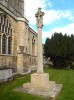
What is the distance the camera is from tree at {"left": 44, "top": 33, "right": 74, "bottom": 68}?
5088cm

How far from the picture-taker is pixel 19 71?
1186 inches

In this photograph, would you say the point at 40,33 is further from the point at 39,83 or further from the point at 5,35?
the point at 5,35

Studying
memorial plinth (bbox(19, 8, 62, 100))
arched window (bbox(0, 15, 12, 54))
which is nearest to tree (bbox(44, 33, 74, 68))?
arched window (bbox(0, 15, 12, 54))

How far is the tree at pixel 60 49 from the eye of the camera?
50875 mm

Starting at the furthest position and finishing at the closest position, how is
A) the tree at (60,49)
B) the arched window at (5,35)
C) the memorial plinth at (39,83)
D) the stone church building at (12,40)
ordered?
1. the tree at (60,49)
2. the stone church building at (12,40)
3. the arched window at (5,35)
4. the memorial plinth at (39,83)

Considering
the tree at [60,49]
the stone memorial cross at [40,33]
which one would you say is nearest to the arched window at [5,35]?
the stone memorial cross at [40,33]

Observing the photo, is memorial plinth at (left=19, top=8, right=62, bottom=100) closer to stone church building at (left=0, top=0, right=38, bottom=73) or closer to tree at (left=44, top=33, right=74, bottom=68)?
stone church building at (left=0, top=0, right=38, bottom=73)

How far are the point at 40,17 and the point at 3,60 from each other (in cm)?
1097

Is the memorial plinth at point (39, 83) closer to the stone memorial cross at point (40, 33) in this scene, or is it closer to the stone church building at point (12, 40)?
the stone memorial cross at point (40, 33)

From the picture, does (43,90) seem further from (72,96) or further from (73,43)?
(73,43)

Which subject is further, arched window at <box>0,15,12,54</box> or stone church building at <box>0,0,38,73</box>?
stone church building at <box>0,0,38,73</box>

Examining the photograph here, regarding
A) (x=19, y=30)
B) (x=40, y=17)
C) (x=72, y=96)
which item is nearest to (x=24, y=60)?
(x=19, y=30)

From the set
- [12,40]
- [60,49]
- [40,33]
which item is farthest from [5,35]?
[60,49]

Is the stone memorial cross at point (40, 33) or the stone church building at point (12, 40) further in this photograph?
Result: the stone church building at point (12, 40)
